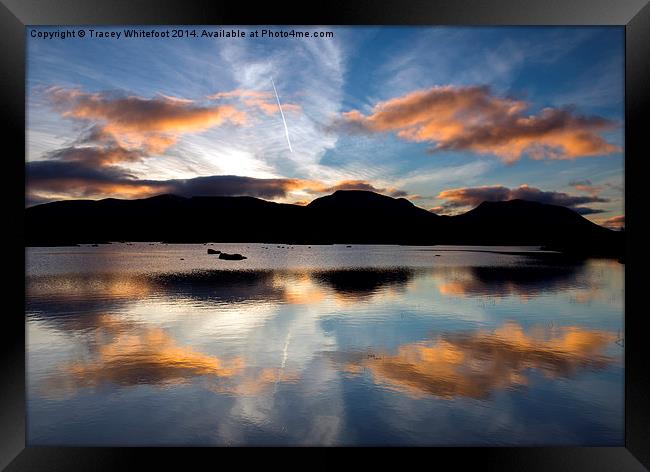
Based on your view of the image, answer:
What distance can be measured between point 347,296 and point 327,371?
1240 centimetres

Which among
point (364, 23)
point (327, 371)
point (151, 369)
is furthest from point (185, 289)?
point (364, 23)

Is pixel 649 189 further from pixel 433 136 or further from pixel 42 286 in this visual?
pixel 42 286

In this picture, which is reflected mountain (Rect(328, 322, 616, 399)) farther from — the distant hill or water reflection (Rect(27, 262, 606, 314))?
the distant hill

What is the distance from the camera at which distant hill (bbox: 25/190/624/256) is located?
2297 inches

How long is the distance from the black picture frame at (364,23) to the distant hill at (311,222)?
151 ft

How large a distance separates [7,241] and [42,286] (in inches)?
1047

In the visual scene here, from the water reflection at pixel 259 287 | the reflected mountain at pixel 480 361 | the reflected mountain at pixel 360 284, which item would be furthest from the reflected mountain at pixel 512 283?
the reflected mountain at pixel 480 361

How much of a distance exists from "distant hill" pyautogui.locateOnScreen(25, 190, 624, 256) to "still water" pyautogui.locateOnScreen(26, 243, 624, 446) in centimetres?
3670

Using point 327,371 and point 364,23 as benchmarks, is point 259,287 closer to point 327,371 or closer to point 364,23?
point 327,371

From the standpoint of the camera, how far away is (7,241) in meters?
5.19

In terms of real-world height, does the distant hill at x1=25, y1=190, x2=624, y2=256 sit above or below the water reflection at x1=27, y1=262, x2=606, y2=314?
above

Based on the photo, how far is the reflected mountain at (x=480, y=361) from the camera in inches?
366

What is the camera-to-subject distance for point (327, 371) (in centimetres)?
1023

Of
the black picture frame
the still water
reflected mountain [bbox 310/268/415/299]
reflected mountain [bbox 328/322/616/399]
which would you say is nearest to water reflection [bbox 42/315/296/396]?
the still water
